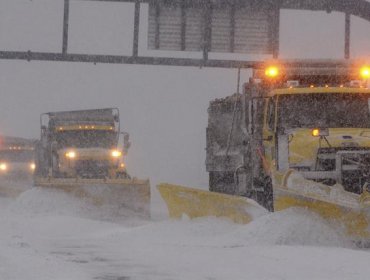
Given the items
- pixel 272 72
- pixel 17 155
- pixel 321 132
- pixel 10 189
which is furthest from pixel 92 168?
pixel 17 155

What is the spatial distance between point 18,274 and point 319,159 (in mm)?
5162

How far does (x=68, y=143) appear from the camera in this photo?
73.4ft

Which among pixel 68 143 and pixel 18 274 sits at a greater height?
pixel 68 143

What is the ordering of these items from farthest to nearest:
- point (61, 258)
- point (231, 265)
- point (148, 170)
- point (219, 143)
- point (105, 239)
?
point (148, 170) → point (219, 143) → point (105, 239) → point (61, 258) → point (231, 265)

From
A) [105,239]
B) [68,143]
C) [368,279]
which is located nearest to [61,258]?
[105,239]

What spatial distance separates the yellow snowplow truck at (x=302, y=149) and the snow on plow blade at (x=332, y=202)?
0.04ft

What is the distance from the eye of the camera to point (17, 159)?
3259 cm

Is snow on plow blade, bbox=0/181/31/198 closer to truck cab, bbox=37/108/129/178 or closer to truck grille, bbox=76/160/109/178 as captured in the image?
truck cab, bbox=37/108/129/178

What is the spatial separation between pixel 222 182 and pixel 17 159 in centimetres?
1584

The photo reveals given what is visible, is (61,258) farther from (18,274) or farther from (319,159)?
(319,159)

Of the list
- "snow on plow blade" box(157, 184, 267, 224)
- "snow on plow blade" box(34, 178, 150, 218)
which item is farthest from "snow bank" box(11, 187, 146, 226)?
"snow on plow blade" box(157, 184, 267, 224)

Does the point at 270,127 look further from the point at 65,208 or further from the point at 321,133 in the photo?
the point at 65,208

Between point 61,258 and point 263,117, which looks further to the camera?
point 263,117

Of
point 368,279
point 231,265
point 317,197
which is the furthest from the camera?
point 317,197
